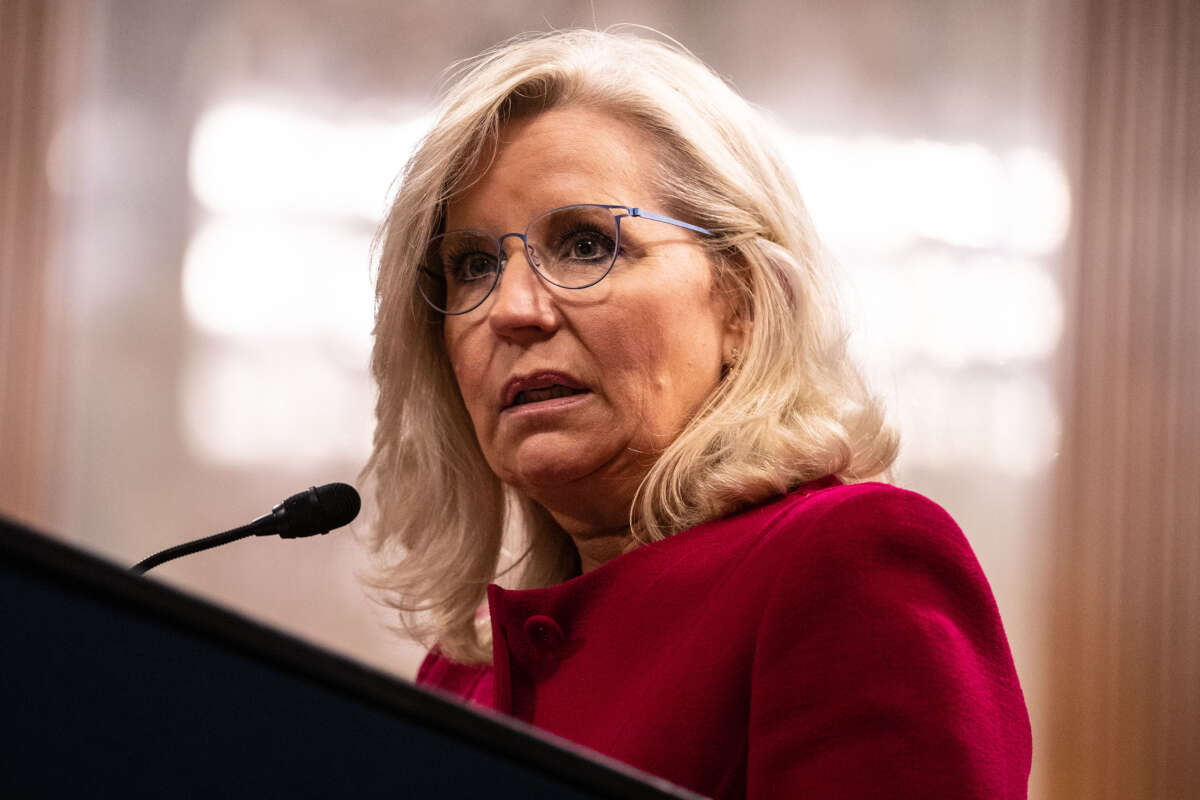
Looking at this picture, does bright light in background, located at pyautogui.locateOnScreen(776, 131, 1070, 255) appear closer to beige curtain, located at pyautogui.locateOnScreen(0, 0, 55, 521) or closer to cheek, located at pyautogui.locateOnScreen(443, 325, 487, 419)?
beige curtain, located at pyautogui.locateOnScreen(0, 0, 55, 521)

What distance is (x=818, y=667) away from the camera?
1021mm

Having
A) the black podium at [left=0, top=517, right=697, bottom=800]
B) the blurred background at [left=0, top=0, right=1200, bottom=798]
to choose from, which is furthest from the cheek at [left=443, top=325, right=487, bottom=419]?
the blurred background at [left=0, top=0, right=1200, bottom=798]

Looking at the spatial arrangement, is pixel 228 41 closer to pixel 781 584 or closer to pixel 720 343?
pixel 720 343

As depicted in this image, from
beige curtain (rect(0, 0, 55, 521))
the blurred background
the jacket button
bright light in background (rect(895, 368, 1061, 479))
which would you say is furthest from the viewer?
bright light in background (rect(895, 368, 1061, 479))

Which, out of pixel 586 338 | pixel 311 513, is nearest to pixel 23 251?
pixel 311 513

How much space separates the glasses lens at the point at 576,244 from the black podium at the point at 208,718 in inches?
40.6

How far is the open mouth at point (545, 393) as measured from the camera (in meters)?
1.49

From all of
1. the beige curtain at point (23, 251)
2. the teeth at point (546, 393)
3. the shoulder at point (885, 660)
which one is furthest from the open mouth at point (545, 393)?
the beige curtain at point (23, 251)

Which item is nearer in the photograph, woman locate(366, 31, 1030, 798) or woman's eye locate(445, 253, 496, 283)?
woman locate(366, 31, 1030, 798)

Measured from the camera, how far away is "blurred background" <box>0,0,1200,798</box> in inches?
180

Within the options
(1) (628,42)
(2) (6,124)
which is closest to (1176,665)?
(1) (628,42)

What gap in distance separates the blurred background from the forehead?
2.92 metres

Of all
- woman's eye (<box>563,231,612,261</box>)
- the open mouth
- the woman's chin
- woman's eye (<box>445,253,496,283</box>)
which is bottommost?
the woman's chin

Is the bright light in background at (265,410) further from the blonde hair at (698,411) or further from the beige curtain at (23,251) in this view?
the blonde hair at (698,411)
